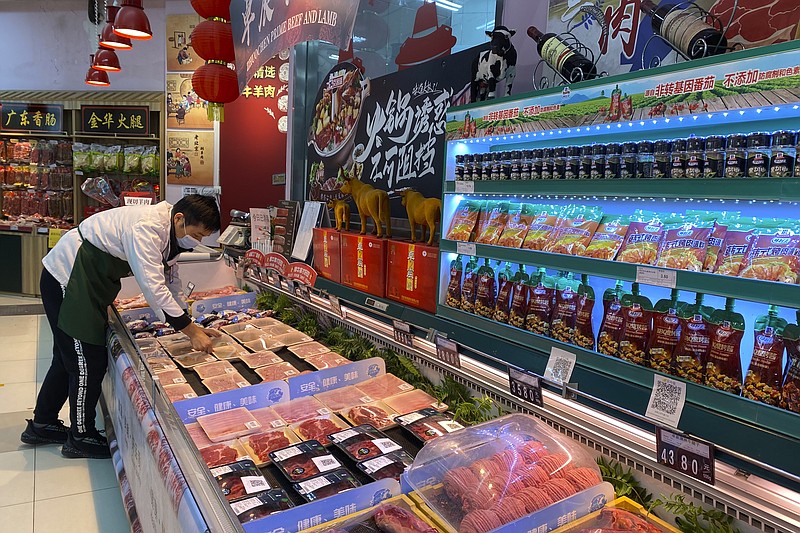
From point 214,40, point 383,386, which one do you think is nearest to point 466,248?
point 383,386

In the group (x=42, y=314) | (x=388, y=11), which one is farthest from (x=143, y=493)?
(x=42, y=314)

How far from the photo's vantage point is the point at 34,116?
31.5 ft

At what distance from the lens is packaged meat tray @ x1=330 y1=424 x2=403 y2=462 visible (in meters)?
1.96

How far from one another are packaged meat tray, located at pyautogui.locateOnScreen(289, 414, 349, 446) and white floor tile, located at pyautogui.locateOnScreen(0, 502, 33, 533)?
1819mm

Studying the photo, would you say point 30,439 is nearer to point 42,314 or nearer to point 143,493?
point 143,493

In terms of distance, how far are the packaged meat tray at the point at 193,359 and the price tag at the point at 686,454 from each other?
231 cm

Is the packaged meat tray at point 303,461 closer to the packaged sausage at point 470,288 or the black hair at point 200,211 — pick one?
the packaged sausage at point 470,288

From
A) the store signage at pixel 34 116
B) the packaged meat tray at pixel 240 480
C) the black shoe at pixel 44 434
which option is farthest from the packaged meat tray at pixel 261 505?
the store signage at pixel 34 116

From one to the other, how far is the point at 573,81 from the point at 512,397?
1435 mm

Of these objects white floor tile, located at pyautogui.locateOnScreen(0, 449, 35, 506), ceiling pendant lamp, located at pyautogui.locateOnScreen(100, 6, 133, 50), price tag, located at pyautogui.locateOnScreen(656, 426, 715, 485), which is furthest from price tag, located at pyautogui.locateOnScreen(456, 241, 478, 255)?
ceiling pendant lamp, located at pyautogui.locateOnScreen(100, 6, 133, 50)

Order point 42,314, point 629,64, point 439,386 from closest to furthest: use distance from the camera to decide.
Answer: point 439,386
point 629,64
point 42,314

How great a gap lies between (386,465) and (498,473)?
433mm

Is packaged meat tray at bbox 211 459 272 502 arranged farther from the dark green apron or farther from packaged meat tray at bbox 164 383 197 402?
the dark green apron

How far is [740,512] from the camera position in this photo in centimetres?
132
